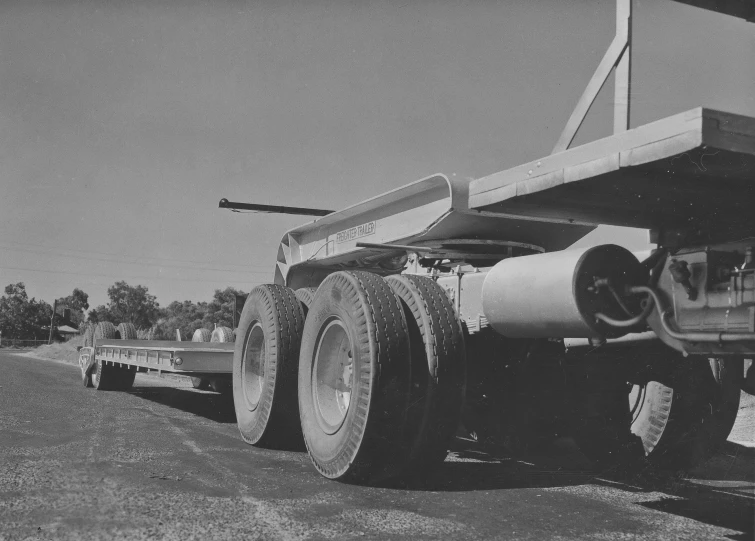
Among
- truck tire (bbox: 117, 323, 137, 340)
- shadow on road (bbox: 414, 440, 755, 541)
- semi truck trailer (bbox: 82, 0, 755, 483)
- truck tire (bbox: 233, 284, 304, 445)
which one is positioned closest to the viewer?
semi truck trailer (bbox: 82, 0, 755, 483)

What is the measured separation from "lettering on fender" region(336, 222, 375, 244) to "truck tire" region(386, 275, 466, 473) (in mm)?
1819

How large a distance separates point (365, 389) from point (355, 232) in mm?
2393

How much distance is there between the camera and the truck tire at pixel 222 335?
11.2 metres

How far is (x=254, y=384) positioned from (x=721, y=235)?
4.38 m

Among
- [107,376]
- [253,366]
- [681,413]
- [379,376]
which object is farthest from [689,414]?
[107,376]

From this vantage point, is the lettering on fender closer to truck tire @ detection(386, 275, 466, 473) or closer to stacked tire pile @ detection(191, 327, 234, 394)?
truck tire @ detection(386, 275, 466, 473)

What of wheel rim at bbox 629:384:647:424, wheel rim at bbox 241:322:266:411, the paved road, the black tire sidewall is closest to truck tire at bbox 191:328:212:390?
wheel rim at bbox 241:322:266:411

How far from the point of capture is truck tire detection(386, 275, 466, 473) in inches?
181

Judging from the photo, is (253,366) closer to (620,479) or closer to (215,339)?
(620,479)

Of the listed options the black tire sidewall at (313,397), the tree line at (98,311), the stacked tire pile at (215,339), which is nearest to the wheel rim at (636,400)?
the black tire sidewall at (313,397)

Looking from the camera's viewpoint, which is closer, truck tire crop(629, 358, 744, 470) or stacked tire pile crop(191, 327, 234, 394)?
truck tire crop(629, 358, 744, 470)

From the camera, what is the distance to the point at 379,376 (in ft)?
15.0

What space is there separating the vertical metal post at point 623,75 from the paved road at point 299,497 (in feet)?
6.43

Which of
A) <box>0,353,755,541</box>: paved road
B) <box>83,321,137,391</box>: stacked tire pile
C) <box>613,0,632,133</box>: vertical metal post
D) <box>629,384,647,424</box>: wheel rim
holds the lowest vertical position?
<box>0,353,755,541</box>: paved road
